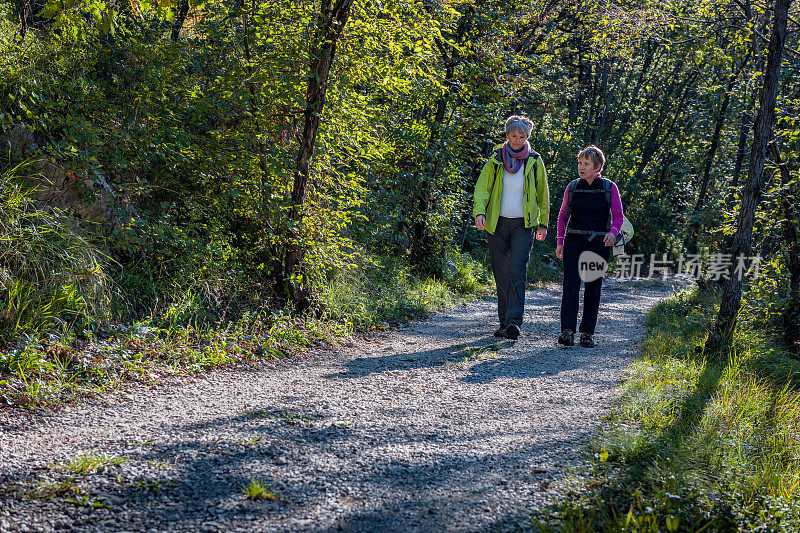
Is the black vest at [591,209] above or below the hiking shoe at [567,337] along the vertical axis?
Result: above

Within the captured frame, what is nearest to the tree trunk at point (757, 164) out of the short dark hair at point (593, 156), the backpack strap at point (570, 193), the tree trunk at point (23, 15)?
the short dark hair at point (593, 156)

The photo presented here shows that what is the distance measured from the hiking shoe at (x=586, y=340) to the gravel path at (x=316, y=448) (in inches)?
49.8

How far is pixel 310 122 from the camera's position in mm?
6590

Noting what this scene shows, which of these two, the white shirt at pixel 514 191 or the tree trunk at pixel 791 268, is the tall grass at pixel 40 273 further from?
the tree trunk at pixel 791 268

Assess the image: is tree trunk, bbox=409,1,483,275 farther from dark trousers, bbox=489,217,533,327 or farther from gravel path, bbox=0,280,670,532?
gravel path, bbox=0,280,670,532

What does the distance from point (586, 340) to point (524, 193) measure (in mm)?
1874

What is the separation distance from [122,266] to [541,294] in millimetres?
10854

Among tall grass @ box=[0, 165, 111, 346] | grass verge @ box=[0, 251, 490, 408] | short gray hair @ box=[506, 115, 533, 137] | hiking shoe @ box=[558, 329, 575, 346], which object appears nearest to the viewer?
grass verge @ box=[0, 251, 490, 408]

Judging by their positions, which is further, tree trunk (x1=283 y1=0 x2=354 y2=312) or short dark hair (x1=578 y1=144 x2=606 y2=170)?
short dark hair (x1=578 y1=144 x2=606 y2=170)

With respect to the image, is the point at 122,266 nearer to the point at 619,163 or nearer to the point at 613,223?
the point at 613,223

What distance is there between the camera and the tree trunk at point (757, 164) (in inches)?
234

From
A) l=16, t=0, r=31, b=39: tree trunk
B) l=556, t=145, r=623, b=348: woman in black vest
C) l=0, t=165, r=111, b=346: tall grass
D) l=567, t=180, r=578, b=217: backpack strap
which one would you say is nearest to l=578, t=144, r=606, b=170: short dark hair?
l=556, t=145, r=623, b=348: woman in black vest

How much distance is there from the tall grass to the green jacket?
12.8ft

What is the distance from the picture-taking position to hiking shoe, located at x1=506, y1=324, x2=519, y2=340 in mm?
7211
